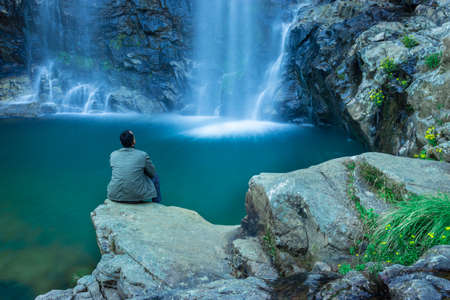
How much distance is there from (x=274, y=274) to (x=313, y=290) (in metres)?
1.22

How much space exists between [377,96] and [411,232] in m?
5.36

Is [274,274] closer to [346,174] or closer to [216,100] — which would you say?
[346,174]

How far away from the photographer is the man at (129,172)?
4.34 m

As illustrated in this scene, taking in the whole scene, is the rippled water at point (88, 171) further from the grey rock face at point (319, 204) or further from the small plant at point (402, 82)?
the small plant at point (402, 82)

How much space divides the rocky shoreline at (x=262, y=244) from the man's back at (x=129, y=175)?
38cm

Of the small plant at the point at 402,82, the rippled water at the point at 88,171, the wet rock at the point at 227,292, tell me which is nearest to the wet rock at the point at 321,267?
the wet rock at the point at 227,292

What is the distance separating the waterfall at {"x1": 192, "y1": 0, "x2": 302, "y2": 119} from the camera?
18.3 metres

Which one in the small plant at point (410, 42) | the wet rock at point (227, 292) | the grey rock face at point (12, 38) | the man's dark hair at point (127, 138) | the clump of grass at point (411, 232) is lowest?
the wet rock at point (227, 292)

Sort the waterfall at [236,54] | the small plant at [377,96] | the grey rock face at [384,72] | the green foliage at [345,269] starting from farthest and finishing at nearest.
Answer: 1. the waterfall at [236,54]
2. the small plant at [377,96]
3. the grey rock face at [384,72]
4. the green foliage at [345,269]

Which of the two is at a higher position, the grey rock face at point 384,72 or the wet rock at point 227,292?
the grey rock face at point 384,72

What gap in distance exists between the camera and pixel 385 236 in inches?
102

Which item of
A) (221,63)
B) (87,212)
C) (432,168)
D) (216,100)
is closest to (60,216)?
(87,212)

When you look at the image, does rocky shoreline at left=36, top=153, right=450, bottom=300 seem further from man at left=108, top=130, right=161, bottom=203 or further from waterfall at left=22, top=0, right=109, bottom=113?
waterfall at left=22, top=0, right=109, bottom=113

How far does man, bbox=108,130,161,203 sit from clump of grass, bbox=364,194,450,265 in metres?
3.46
